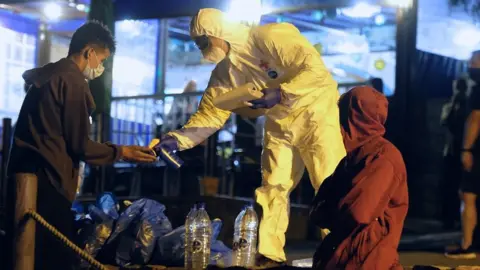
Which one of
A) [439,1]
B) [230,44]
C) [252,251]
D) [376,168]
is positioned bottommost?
[252,251]

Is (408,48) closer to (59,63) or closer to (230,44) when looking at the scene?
(230,44)

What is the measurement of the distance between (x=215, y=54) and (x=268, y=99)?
61cm

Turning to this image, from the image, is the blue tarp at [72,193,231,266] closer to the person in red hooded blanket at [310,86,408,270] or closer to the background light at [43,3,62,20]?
the person in red hooded blanket at [310,86,408,270]

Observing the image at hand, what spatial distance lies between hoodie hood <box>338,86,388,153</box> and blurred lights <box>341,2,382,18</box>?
21.9ft

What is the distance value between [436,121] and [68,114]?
649cm

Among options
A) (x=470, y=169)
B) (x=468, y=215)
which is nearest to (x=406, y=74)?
(x=470, y=169)

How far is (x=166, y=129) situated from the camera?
1028 cm

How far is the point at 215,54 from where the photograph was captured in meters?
4.58

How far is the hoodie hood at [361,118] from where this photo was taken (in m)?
3.07

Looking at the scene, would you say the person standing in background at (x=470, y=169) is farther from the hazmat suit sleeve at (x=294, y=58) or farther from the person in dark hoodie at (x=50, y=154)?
the person in dark hoodie at (x=50, y=154)

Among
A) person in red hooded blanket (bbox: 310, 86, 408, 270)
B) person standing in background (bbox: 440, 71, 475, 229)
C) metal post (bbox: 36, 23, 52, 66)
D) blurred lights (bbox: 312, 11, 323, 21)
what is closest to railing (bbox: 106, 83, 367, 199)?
blurred lights (bbox: 312, 11, 323, 21)

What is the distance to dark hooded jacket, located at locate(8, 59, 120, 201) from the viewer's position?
12.1 ft

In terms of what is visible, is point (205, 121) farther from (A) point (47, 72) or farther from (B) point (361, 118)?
(B) point (361, 118)

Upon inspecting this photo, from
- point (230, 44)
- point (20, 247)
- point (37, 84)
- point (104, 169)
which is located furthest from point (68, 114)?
point (104, 169)
